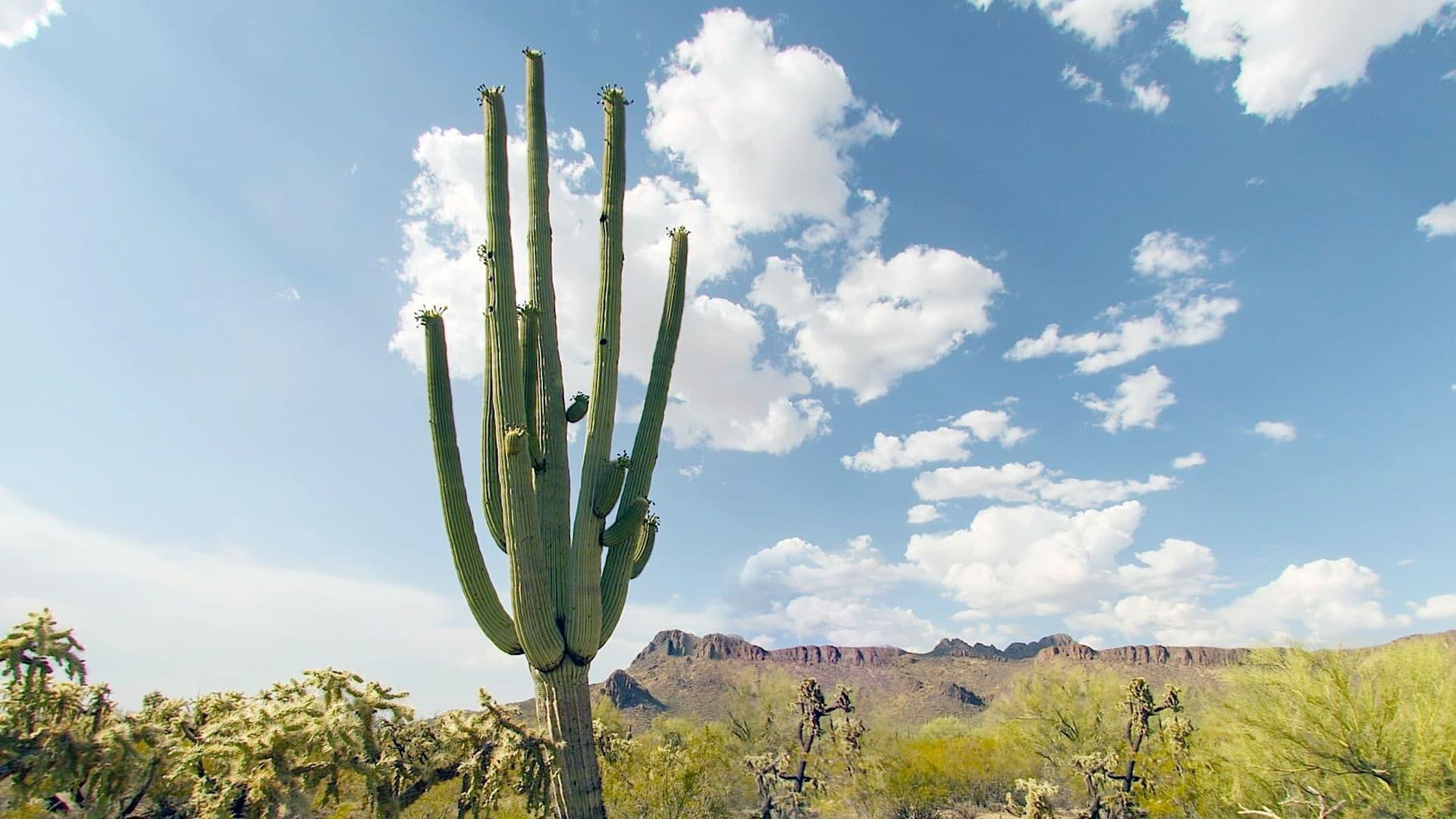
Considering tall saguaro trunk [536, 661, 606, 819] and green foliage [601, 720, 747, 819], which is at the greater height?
tall saguaro trunk [536, 661, 606, 819]

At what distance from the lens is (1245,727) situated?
49.9ft

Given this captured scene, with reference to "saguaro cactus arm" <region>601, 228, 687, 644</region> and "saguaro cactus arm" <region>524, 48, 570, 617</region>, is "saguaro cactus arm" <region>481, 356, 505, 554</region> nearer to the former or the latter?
"saguaro cactus arm" <region>524, 48, 570, 617</region>

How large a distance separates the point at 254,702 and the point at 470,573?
92.2 inches

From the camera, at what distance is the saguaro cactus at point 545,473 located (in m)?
8.02

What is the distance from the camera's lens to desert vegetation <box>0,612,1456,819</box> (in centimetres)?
634

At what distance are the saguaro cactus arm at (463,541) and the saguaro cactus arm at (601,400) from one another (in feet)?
2.52

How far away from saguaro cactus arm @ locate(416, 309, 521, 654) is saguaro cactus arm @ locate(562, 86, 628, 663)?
769mm

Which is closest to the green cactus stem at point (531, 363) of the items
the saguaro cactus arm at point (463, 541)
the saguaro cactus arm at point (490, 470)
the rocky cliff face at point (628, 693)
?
the saguaro cactus arm at point (490, 470)

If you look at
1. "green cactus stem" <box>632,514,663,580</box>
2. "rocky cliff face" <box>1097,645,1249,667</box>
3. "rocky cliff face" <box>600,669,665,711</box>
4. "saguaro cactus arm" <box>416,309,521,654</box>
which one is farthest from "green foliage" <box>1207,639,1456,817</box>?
"rocky cliff face" <box>1097,645,1249,667</box>

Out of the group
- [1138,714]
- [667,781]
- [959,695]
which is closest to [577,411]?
[667,781]

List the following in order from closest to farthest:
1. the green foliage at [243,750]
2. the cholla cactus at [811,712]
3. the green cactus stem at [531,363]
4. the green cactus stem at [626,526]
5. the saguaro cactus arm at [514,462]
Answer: the green foliage at [243,750] → the saguaro cactus arm at [514,462] → the green cactus stem at [531,363] → the green cactus stem at [626,526] → the cholla cactus at [811,712]

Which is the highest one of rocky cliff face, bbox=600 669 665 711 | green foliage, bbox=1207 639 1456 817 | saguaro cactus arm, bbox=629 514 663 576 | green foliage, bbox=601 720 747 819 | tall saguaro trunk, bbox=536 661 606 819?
saguaro cactus arm, bbox=629 514 663 576

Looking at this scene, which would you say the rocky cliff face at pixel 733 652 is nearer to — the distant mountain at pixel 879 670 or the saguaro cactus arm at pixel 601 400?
the distant mountain at pixel 879 670

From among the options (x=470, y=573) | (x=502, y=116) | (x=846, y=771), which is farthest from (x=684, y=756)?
(x=502, y=116)
